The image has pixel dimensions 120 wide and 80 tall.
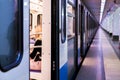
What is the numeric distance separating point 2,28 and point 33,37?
4.30 meters

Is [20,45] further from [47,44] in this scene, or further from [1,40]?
[47,44]

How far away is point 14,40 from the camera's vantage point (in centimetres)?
174

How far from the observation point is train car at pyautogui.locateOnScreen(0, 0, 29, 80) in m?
1.56

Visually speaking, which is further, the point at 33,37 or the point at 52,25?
the point at 33,37

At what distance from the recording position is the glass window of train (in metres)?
1.56

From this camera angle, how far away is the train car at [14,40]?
5.13 feet

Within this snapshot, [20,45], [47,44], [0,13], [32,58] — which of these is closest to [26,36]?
[20,45]

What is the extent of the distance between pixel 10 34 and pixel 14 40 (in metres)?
0.08

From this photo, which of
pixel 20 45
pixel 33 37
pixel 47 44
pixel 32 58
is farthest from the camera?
pixel 33 37

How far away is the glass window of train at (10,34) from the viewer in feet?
5.11

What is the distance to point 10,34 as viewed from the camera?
65.7 inches

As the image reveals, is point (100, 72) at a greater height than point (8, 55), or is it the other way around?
point (8, 55)

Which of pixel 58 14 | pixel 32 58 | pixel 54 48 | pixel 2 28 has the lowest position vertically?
pixel 32 58

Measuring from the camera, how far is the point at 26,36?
1.94m
